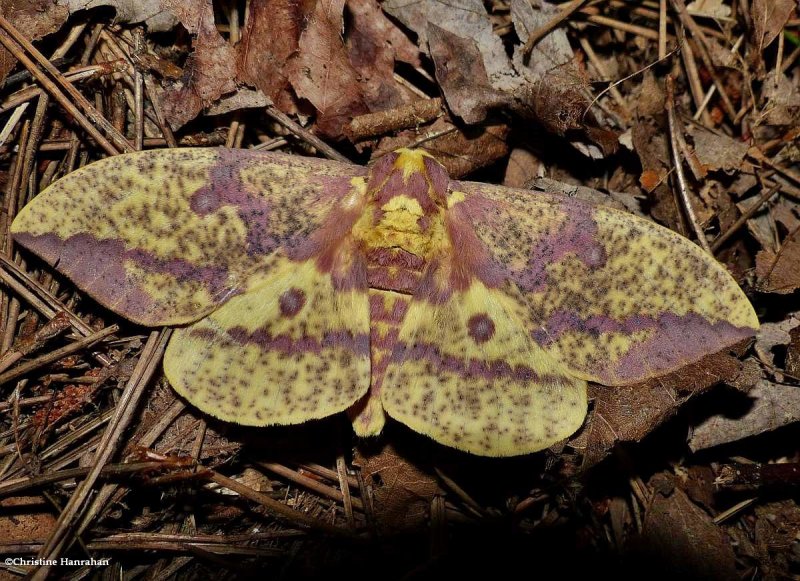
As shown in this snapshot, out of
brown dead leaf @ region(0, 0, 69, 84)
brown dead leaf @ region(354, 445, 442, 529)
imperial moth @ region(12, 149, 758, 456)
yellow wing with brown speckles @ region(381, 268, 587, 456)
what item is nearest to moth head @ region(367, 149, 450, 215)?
imperial moth @ region(12, 149, 758, 456)

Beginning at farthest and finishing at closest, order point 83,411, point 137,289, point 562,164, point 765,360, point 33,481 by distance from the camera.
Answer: point 562,164 < point 765,360 < point 83,411 < point 33,481 < point 137,289

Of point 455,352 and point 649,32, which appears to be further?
point 649,32

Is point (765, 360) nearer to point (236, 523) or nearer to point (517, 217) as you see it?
point (517, 217)

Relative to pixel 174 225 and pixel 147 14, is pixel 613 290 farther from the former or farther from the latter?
pixel 147 14

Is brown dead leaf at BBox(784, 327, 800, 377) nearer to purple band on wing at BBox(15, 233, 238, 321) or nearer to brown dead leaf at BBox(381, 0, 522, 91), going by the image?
brown dead leaf at BBox(381, 0, 522, 91)

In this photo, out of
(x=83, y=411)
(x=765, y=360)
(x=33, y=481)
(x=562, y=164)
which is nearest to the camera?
(x=33, y=481)

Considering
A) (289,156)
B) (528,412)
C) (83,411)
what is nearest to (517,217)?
(528,412)
